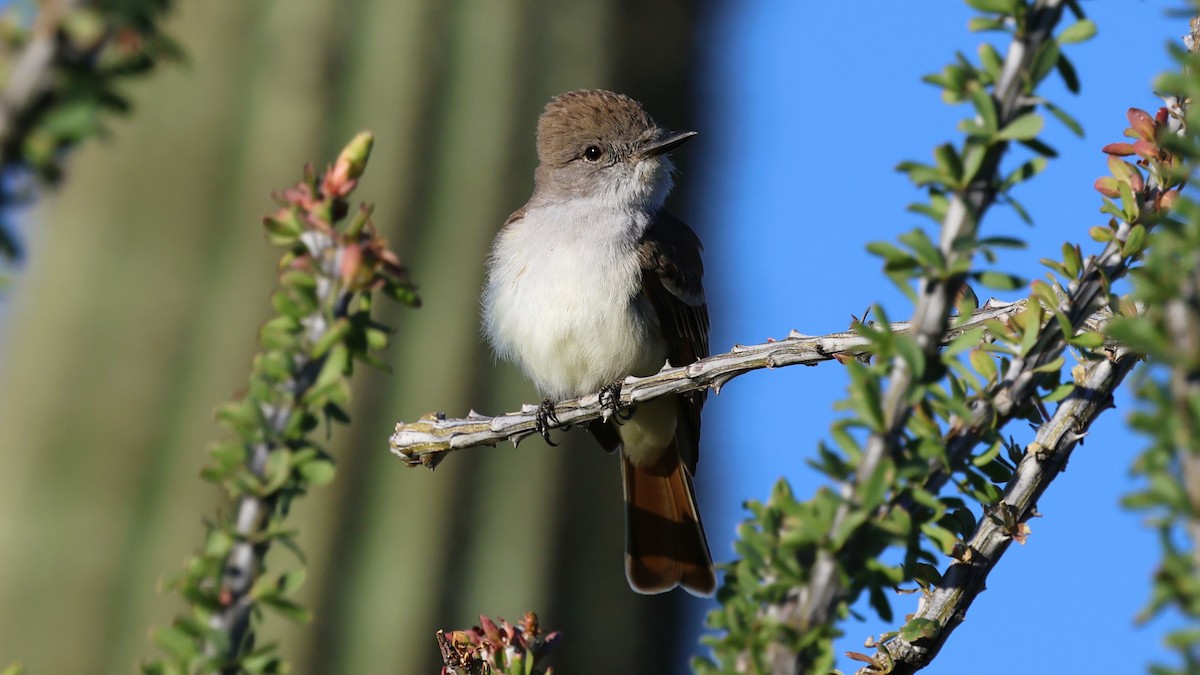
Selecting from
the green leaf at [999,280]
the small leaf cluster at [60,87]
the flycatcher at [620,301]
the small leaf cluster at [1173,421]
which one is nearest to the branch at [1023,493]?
the green leaf at [999,280]

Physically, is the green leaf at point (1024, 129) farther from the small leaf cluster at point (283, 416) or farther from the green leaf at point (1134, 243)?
the green leaf at point (1134, 243)

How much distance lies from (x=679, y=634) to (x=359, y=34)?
3.43 metres

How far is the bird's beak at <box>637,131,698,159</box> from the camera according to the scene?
4500 millimetres

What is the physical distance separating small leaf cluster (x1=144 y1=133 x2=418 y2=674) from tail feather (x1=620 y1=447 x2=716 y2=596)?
3137 mm

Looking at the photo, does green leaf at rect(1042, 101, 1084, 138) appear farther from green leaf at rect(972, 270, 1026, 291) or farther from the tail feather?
the tail feather

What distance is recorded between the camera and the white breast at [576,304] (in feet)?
13.3

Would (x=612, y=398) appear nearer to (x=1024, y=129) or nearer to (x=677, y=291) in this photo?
(x=677, y=291)

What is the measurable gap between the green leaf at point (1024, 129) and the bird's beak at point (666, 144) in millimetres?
3484

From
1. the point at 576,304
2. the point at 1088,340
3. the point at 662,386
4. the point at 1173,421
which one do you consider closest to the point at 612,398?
the point at 662,386

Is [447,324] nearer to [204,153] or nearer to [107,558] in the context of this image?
[204,153]

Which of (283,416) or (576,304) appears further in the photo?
(576,304)

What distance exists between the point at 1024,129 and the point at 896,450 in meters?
0.27

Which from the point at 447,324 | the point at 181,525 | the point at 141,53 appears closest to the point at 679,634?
the point at 447,324

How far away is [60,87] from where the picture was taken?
76cm
